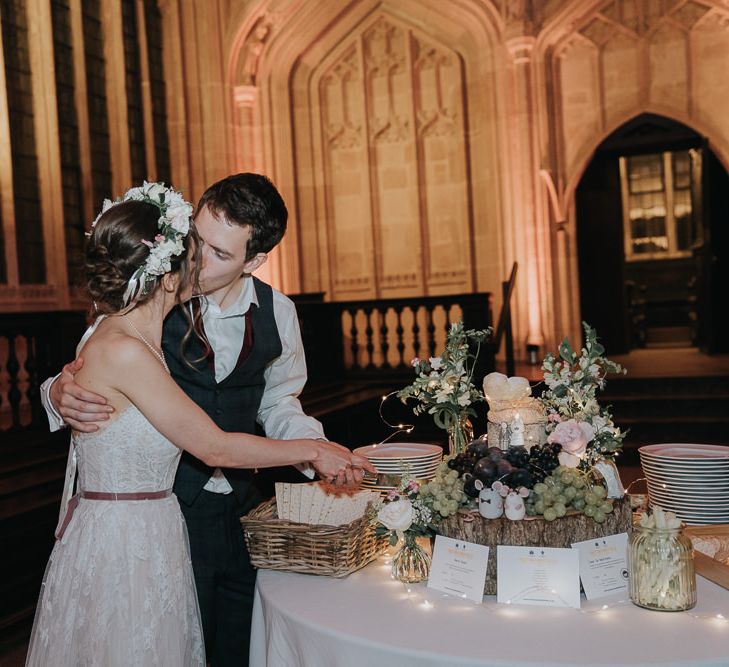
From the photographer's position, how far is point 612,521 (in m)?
1.63

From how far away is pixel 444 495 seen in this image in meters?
1.65

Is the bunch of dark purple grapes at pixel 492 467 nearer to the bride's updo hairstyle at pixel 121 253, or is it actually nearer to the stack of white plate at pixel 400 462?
the stack of white plate at pixel 400 462

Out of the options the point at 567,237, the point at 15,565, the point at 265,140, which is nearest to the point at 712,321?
the point at 567,237

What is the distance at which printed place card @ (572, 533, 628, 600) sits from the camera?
1555mm

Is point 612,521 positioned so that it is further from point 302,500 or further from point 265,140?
point 265,140

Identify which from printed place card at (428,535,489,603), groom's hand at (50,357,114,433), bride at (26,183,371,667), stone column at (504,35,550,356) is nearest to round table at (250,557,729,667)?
printed place card at (428,535,489,603)

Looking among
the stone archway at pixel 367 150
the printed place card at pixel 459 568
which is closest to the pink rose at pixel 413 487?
the printed place card at pixel 459 568

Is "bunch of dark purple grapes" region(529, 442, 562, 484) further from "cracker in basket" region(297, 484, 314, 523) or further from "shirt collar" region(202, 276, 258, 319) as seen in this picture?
"shirt collar" region(202, 276, 258, 319)

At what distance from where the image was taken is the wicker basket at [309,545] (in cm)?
172

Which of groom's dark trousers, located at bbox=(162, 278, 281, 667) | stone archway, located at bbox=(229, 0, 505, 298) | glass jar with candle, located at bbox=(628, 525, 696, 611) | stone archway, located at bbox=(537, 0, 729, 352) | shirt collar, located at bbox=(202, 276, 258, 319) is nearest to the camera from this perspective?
glass jar with candle, located at bbox=(628, 525, 696, 611)

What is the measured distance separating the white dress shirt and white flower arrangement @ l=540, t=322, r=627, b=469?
24.4 inches

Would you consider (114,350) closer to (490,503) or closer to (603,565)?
(490,503)

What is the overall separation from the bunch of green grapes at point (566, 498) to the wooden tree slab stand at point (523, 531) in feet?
0.07

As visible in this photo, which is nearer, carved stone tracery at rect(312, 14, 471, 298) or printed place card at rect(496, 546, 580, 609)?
printed place card at rect(496, 546, 580, 609)
